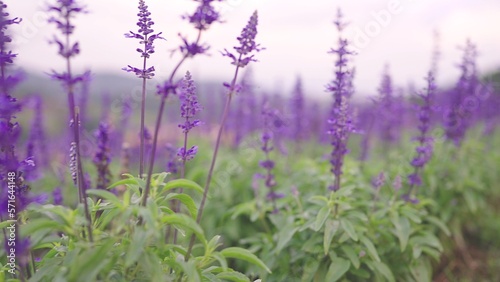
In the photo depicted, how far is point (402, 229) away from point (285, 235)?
3.54 ft

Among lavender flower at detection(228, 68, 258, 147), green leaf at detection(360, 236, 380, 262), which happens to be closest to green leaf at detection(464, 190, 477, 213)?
green leaf at detection(360, 236, 380, 262)

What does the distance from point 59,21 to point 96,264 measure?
4.30 ft

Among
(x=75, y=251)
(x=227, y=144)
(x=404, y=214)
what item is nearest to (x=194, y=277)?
(x=75, y=251)

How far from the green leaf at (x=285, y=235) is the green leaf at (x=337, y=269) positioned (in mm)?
421

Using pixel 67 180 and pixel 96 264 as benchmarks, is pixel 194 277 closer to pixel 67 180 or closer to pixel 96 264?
pixel 96 264

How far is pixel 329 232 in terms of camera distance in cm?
367

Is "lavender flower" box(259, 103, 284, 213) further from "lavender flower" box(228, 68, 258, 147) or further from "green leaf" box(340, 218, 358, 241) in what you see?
"lavender flower" box(228, 68, 258, 147)

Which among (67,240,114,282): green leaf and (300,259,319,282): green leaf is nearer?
(67,240,114,282): green leaf

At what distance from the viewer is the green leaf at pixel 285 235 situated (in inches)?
153

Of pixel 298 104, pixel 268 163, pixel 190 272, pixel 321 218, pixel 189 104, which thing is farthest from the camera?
pixel 298 104

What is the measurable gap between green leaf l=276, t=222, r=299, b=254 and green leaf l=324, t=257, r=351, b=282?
0.42 m

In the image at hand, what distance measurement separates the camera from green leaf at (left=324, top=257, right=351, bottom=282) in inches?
142

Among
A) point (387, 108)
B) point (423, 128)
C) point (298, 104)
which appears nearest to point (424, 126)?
point (423, 128)

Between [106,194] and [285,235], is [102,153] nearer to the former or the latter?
[106,194]
